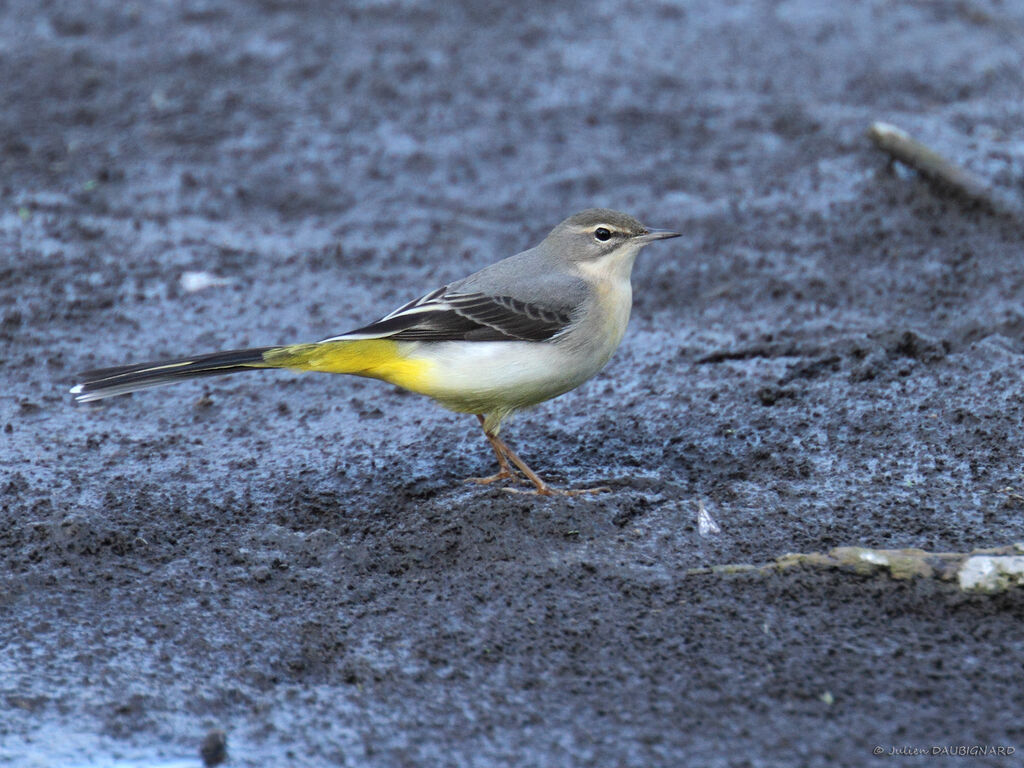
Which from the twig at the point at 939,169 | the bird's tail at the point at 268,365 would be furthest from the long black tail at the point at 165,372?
the twig at the point at 939,169

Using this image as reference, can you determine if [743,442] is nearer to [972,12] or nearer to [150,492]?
[150,492]

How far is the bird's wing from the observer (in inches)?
221

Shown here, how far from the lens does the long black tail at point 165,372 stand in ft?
18.2

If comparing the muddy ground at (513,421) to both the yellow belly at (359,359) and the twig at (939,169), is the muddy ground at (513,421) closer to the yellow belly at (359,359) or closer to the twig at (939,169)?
the twig at (939,169)

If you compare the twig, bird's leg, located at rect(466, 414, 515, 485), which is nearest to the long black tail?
bird's leg, located at rect(466, 414, 515, 485)

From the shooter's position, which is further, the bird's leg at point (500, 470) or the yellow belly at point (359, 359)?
the bird's leg at point (500, 470)

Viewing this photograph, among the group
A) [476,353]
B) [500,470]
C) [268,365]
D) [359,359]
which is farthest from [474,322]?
[268,365]

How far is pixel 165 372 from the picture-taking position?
18.3ft

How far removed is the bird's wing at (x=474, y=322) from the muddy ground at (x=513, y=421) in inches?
30.2

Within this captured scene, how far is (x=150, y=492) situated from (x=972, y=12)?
30.2 feet

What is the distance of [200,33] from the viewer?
11852mm

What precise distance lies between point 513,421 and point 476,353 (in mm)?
1165

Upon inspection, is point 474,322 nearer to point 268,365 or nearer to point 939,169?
point 268,365

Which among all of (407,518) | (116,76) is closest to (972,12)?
(116,76)
